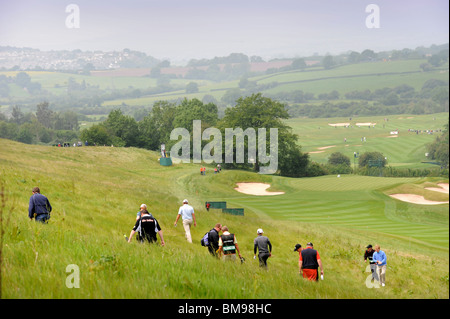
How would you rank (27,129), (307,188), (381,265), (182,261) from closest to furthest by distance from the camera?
1. (182,261)
2. (381,265)
3. (307,188)
4. (27,129)

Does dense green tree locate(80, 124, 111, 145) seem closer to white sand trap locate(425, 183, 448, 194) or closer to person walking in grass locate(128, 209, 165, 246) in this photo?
white sand trap locate(425, 183, 448, 194)

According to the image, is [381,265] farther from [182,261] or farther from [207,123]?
[207,123]

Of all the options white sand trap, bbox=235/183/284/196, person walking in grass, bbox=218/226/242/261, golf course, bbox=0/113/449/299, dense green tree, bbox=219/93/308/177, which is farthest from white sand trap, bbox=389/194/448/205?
person walking in grass, bbox=218/226/242/261

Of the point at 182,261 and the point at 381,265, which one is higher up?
the point at 182,261

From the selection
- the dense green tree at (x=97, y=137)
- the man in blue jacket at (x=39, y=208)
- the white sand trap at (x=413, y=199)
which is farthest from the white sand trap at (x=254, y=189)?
the dense green tree at (x=97, y=137)

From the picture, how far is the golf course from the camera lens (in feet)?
23.5

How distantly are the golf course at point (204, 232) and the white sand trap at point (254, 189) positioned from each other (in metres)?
0.85

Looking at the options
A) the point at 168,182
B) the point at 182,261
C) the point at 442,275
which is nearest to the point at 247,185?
the point at 168,182

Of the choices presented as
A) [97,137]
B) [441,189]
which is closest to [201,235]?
[441,189]

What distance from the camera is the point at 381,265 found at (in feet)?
60.4

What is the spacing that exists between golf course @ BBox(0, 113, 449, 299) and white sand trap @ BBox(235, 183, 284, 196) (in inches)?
33.3

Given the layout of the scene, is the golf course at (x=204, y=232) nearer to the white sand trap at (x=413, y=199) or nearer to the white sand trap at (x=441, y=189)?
the white sand trap at (x=441, y=189)

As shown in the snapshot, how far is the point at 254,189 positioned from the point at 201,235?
141 feet
